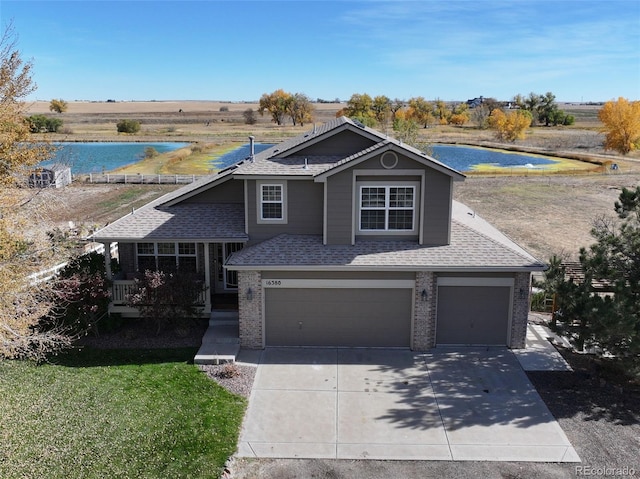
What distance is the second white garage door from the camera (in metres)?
15.8

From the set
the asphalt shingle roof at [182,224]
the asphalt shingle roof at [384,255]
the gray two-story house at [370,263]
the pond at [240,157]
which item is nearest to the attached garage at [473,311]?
the gray two-story house at [370,263]

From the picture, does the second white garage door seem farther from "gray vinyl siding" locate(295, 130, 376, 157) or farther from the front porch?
"gray vinyl siding" locate(295, 130, 376, 157)

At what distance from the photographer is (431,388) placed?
13586 millimetres

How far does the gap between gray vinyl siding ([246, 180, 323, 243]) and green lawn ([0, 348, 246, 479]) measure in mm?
4466

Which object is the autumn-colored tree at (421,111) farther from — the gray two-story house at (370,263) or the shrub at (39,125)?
the gray two-story house at (370,263)

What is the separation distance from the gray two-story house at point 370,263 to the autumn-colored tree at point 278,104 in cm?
12872

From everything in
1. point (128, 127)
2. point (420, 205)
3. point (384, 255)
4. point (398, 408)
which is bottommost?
point (398, 408)

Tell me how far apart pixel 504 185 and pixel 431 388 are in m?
40.8

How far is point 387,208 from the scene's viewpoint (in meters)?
16.1

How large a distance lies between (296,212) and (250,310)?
10.8ft

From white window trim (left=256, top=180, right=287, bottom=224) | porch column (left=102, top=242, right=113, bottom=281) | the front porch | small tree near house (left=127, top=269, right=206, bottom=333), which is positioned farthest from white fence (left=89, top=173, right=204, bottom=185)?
small tree near house (left=127, top=269, right=206, bottom=333)

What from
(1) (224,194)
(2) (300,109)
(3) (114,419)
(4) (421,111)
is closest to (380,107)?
(4) (421,111)

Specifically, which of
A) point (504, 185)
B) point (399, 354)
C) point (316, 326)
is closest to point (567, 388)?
point (399, 354)

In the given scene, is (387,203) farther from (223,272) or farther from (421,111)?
(421,111)
